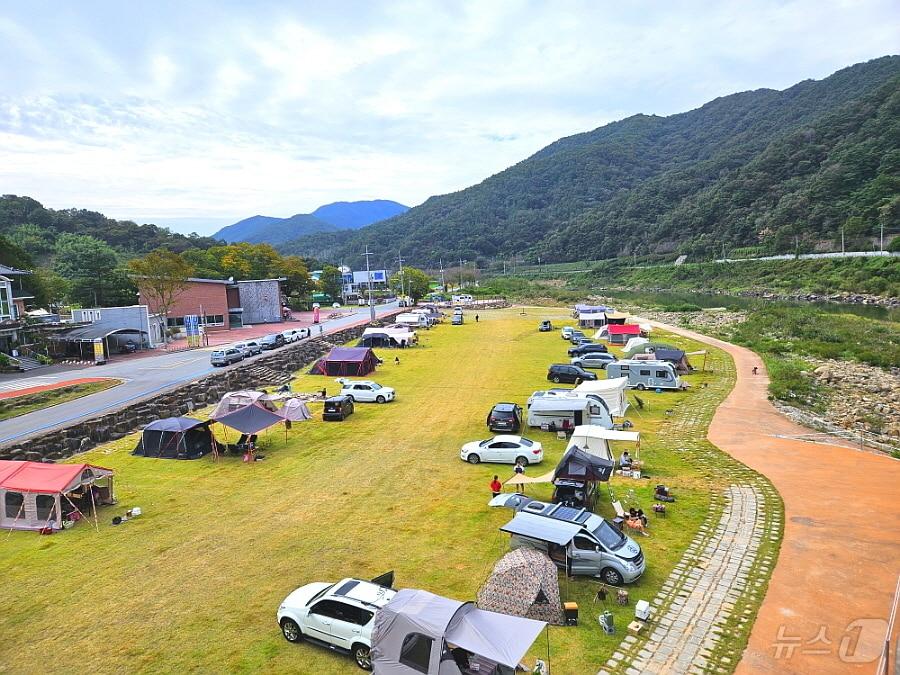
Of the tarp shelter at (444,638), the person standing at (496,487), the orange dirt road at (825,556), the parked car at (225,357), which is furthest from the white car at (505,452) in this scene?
the parked car at (225,357)

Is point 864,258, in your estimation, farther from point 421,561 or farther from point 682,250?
point 421,561

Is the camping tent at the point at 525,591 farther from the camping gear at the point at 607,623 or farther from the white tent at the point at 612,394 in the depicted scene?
the white tent at the point at 612,394

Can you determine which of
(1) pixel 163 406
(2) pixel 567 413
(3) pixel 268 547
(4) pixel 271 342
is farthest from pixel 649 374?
(4) pixel 271 342

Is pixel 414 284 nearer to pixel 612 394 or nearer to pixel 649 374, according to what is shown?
pixel 649 374

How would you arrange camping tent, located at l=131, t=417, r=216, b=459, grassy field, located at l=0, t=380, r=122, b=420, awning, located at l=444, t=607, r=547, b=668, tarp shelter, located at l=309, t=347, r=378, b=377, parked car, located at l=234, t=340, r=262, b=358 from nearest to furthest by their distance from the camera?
awning, located at l=444, t=607, r=547, b=668, camping tent, located at l=131, t=417, r=216, b=459, grassy field, located at l=0, t=380, r=122, b=420, tarp shelter, located at l=309, t=347, r=378, b=377, parked car, located at l=234, t=340, r=262, b=358

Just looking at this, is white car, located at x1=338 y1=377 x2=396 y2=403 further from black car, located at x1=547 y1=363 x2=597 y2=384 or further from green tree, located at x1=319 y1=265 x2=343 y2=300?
green tree, located at x1=319 y1=265 x2=343 y2=300

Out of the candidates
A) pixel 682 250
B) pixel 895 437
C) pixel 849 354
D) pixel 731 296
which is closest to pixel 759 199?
pixel 682 250

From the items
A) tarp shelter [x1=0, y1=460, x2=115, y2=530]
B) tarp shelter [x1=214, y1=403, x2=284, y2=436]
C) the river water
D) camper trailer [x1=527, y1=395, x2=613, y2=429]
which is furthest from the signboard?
the river water
